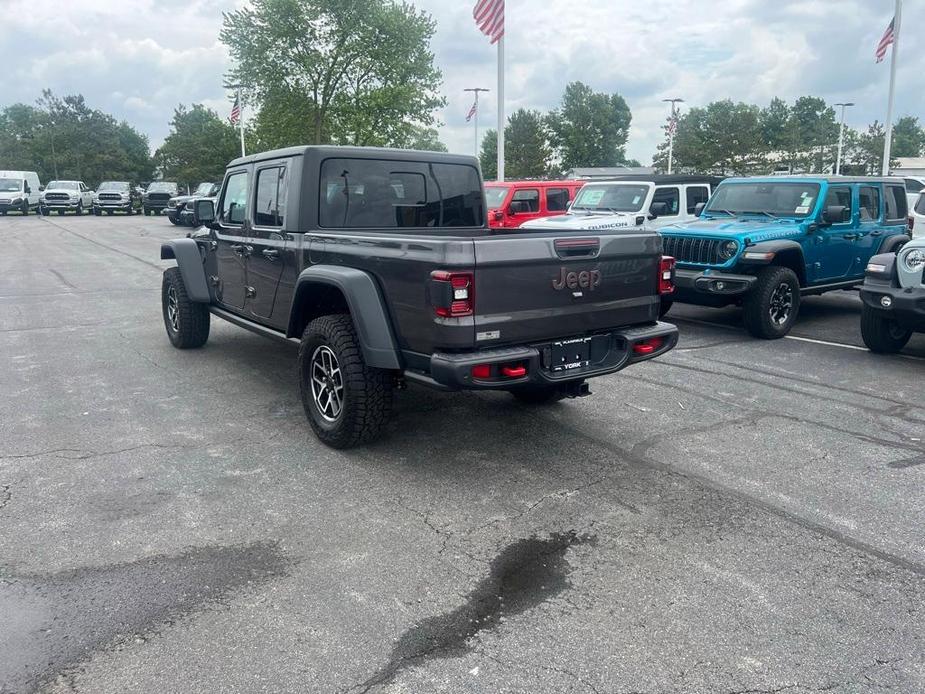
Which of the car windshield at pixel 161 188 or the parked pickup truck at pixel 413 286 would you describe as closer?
the parked pickup truck at pixel 413 286

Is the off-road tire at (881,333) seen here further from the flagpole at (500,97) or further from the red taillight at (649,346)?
the flagpole at (500,97)

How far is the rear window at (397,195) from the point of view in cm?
572

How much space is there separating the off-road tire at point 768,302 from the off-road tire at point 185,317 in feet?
19.6

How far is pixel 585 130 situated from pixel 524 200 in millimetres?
75243

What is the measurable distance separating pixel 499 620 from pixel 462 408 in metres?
3.08

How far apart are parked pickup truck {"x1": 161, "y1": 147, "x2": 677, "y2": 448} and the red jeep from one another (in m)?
8.37

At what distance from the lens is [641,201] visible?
12961 millimetres

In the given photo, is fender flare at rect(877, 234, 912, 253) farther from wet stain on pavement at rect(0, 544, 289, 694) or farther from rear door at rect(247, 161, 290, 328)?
wet stain on pavement at rect(0, 544, 289, 694)

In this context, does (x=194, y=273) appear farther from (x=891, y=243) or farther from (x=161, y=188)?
(x=161, y=188)

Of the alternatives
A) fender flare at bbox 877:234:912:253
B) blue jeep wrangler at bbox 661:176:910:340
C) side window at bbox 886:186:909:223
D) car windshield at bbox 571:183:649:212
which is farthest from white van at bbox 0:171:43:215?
fender flare at bbox 877:234:912:253

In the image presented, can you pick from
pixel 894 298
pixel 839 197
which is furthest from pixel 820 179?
pixel 894 298

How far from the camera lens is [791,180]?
406 inches

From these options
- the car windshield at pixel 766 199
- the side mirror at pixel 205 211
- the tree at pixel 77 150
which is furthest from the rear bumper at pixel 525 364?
the tree at pixel 77 150

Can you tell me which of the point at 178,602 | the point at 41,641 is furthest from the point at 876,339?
the point at 41,641
